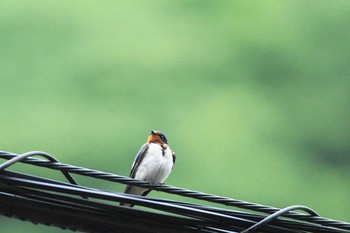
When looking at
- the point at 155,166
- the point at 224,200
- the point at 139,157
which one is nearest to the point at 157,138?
the point at 139,157

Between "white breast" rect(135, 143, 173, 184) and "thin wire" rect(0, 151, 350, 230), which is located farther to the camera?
"white breast" rect(135, 143, 173, 184)

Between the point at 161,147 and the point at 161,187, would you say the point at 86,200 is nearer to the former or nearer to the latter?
the point at 161,187

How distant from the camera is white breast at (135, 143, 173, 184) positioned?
3.70 metres

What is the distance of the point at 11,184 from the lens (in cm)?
186

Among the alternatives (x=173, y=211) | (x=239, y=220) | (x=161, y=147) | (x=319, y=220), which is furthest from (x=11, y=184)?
(x=161, y=147)

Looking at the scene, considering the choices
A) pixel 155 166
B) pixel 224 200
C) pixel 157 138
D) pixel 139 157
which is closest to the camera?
pixel 224 200

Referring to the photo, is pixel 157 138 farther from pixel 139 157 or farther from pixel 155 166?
pixel 155 166

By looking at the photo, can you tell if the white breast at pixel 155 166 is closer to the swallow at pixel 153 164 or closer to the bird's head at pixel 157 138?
the swallow at pixel 153 164

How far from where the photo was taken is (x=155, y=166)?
3.70 meters

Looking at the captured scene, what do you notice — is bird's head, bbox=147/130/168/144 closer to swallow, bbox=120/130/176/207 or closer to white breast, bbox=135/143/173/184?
swallow, bbox=120/130/176/207

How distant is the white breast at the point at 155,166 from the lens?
3703 millimetres

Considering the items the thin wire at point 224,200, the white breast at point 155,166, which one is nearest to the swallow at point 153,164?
the white breast at point 155,166

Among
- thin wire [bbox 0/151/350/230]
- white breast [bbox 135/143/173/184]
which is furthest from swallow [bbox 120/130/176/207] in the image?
thin wire [bbox 0/151/350/230]

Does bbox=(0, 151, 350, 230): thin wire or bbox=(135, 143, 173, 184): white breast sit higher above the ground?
bbox=(135, 143, 173, 184): white breast
